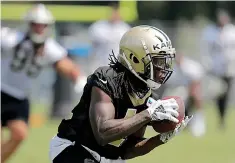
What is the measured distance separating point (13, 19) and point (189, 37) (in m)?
5.53

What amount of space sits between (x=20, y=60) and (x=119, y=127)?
12.9ft

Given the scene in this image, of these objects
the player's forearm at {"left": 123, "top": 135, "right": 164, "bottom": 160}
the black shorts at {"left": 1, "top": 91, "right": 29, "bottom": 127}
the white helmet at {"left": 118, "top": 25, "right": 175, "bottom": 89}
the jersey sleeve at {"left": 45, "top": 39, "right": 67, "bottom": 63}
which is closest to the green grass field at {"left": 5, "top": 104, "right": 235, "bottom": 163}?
the black shorts at {"left": 1, "top": 91, "right": 29, "bottom": 127}

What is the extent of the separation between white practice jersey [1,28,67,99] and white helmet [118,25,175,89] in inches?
140

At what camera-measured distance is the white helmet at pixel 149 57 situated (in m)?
4.64

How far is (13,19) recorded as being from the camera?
13969mm

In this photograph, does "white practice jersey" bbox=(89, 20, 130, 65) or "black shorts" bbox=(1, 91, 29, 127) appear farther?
"white practice jersey" bbox=(89, 20, 130, 65)

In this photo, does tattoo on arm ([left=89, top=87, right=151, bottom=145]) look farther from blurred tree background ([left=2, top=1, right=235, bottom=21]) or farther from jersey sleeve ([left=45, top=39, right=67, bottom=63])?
blurred tree background ([left=2, top=1, right=235, bottom=21])

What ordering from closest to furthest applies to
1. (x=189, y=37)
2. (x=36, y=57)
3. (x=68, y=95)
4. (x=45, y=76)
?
1. (x=36, y=57)
2. (x=68, y=95)
3. (x=45, y=76)
4. (x=189, y=37)

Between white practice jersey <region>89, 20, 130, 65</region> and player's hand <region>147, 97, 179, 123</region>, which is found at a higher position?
player's hand <region>147, 97, 179, 123</region>

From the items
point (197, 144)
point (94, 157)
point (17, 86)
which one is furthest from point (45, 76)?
point (94, 157)

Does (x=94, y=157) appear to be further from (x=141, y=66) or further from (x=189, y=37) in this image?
(x=189, y=37)

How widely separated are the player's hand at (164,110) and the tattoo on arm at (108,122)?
41 mm

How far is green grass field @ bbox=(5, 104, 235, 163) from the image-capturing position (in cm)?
884

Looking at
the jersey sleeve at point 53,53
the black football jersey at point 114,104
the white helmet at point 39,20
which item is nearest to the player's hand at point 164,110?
the black football jersey at point 114,104
